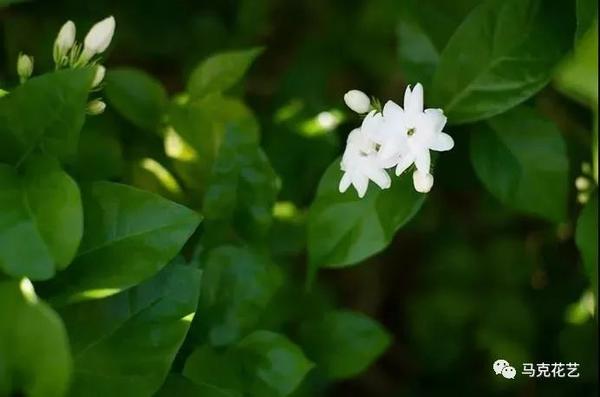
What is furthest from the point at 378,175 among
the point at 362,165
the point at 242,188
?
the point at 242,188

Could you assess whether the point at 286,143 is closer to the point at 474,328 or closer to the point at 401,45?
the point at 401,45

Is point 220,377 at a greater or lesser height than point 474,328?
greater

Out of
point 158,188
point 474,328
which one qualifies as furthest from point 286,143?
point 474,328

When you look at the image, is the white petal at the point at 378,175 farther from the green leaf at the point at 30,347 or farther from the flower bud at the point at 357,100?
the green leaf at the point at 30,347

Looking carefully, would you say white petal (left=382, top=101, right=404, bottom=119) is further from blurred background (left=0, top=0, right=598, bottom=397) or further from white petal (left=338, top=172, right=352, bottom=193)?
blurred background (left=0, top=0, right=598, bottom=397)

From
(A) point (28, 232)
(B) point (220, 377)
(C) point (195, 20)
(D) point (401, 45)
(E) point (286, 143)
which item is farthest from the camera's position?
(C) point (195, 20)

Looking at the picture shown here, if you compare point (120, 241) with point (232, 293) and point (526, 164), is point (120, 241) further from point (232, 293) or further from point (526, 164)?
point (526, 164)
